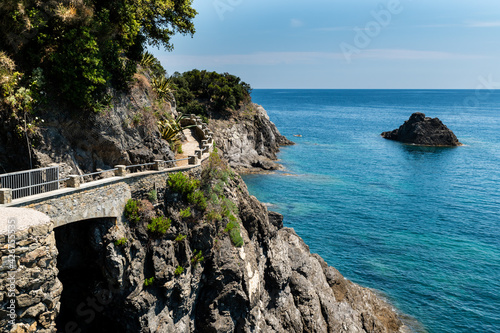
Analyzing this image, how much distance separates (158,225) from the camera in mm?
21844

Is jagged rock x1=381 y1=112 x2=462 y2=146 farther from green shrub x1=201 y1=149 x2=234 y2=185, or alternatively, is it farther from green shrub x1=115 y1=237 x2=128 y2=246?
green shrub x1=115 y1=237 x2=128 y2=246

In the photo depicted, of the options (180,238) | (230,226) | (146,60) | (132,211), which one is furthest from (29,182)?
(146,60)

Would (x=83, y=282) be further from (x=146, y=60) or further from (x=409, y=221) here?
(x=409, y=221)

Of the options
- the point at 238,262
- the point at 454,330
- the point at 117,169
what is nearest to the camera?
the point at 117,169

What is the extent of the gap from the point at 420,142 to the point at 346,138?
22.2m

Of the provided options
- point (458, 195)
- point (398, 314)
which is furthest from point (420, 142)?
point (398, 314)

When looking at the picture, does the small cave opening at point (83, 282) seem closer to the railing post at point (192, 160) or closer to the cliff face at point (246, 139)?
the railing post at point (192, 160)

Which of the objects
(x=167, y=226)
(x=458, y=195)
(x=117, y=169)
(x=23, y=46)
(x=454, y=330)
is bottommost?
(x=454, y=330)

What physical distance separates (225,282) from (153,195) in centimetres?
708

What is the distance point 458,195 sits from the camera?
6316 cm

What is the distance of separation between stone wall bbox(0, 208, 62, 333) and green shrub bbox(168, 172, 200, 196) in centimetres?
884

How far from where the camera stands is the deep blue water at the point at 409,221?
1399 inches

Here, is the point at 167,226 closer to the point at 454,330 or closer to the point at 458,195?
the point at 454,330

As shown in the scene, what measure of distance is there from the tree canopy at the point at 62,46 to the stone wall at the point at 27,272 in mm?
8863
